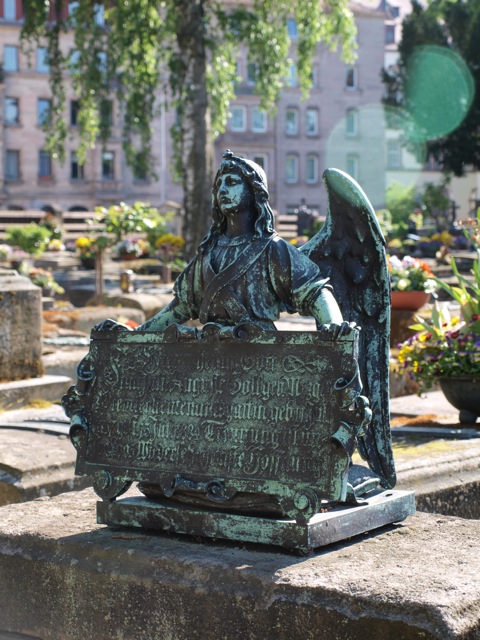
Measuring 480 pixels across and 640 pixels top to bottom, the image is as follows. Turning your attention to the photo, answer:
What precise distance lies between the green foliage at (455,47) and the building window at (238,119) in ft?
53.5

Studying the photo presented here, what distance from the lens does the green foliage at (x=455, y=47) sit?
45406 mm

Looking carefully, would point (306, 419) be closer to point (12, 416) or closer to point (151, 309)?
point (12, 416)

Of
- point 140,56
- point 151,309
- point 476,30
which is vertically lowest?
point 151,309

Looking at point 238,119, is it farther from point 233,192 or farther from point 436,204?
point 233,192

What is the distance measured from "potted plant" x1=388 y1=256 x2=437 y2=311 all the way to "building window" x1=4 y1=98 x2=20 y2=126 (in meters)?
49.5

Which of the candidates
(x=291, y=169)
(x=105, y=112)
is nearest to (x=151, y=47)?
(x=105, y=112)

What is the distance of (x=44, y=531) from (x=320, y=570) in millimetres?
1100

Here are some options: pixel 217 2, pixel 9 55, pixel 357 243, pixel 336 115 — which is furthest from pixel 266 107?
pixel 336 115

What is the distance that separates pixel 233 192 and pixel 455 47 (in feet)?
147

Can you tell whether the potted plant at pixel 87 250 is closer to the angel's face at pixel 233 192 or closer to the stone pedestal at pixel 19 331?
the stone pedestal at pixel 19 331

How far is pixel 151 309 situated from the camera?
49.1 ft

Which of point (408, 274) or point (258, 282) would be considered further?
point (408, 274)

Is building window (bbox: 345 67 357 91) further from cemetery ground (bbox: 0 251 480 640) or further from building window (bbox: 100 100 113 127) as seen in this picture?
cemetery ground (bbox: 0 251 480 640)

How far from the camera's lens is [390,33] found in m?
72.9
